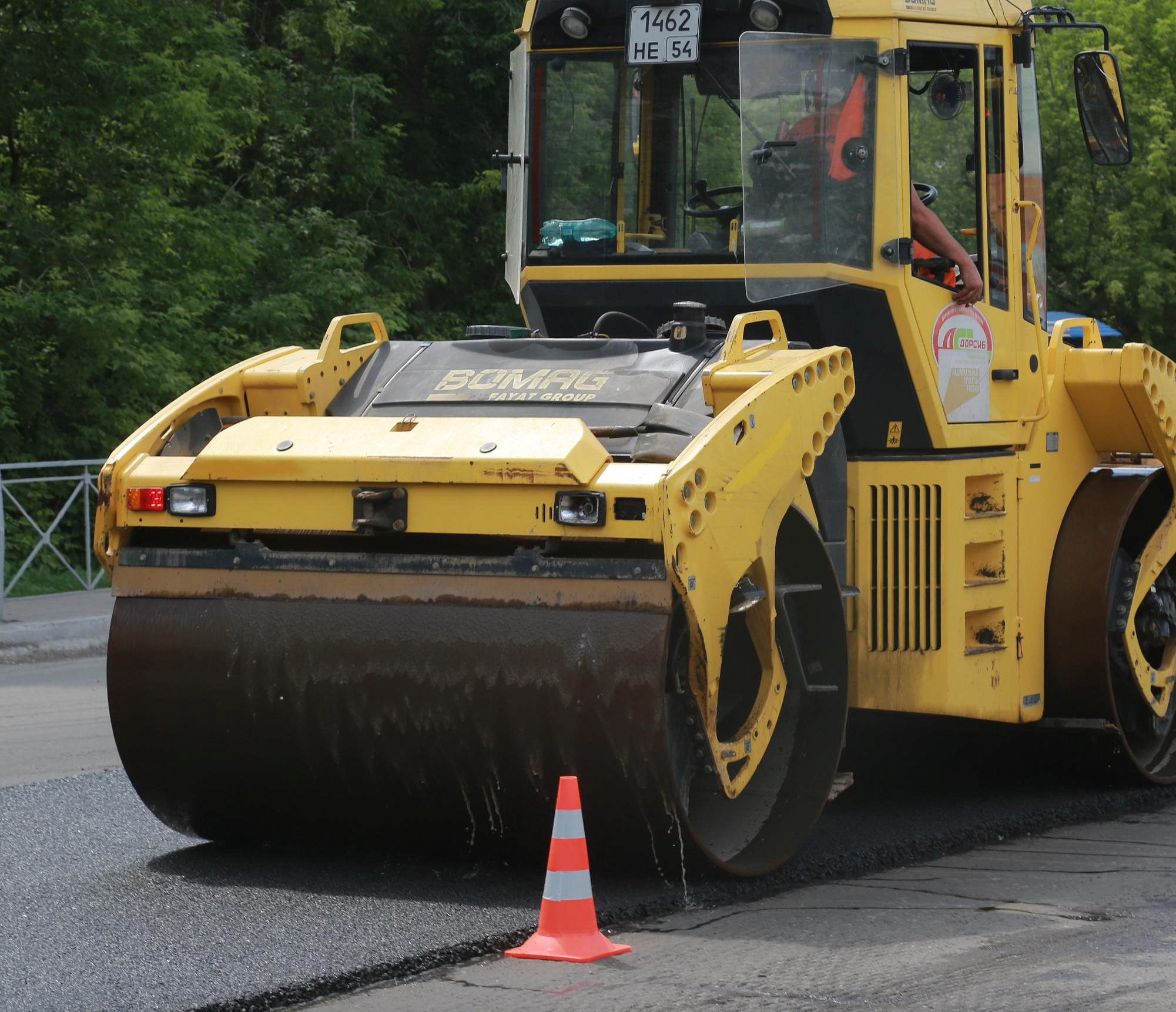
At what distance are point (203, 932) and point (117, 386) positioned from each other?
13.0 meters

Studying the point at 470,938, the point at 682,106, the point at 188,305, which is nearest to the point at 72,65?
the point at 188,305

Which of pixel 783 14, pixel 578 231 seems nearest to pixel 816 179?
pixel 783 14

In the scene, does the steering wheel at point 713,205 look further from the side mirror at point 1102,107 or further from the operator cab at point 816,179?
the side mirror at point 1102,107

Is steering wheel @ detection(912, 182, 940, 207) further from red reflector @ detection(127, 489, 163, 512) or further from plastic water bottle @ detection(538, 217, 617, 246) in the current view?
red reflector @ detection(127, 489, 163, 512)

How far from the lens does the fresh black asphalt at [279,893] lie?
5.00 m

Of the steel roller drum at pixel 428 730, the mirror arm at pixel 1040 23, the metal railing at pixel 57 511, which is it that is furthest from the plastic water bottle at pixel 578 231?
the metal railing at pixel 57 511

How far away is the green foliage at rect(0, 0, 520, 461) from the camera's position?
16.9 metres

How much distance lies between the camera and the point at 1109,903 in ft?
19.7

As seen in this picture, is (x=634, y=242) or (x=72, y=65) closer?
(x=634, y=242)

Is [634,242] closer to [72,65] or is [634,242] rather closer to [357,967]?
[357,967]

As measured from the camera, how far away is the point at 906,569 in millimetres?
7047

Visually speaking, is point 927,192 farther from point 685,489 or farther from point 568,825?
point 568,825

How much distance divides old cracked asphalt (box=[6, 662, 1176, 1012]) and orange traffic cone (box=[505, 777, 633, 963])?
0.09m

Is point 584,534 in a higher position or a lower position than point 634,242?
lower
